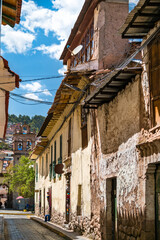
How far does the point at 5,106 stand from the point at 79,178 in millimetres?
4876

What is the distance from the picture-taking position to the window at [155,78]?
871 cm

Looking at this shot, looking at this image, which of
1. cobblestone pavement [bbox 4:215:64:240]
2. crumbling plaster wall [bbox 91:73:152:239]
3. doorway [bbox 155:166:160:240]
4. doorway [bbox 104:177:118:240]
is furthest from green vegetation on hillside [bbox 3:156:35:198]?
doorway [bbox 155:166:160:240]

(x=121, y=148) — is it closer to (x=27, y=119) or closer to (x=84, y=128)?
(x=84, y=128)

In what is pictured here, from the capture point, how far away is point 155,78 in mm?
8852

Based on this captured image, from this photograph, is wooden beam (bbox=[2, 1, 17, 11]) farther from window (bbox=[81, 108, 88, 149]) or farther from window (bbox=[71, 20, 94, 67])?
window (bbox=[81, 108, 88, 149])

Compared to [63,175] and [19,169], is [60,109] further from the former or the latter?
[19,169]

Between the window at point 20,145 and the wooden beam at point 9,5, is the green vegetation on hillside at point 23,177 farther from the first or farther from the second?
the wooden beam at point 9,5

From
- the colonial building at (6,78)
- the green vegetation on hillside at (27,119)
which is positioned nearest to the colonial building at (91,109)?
the colonial building at (6,78)

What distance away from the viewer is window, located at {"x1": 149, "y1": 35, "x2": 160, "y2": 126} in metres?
8.71

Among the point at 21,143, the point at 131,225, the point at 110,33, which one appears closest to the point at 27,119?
the point at 21,143

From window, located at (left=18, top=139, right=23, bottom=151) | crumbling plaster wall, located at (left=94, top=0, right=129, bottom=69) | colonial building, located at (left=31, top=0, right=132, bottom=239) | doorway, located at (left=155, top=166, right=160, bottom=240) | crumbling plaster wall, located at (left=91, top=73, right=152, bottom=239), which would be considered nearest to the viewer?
doorway, located at (left=155, top=166, right=160, bottom=240)

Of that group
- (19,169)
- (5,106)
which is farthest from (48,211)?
(19,169)

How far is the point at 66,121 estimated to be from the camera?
1927cm

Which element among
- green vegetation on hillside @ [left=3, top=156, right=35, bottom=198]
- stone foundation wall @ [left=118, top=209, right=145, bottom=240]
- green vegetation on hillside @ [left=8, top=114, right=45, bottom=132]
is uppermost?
green vegetation on hillside @ [left=8, top=114, right=45, bottom=132]
